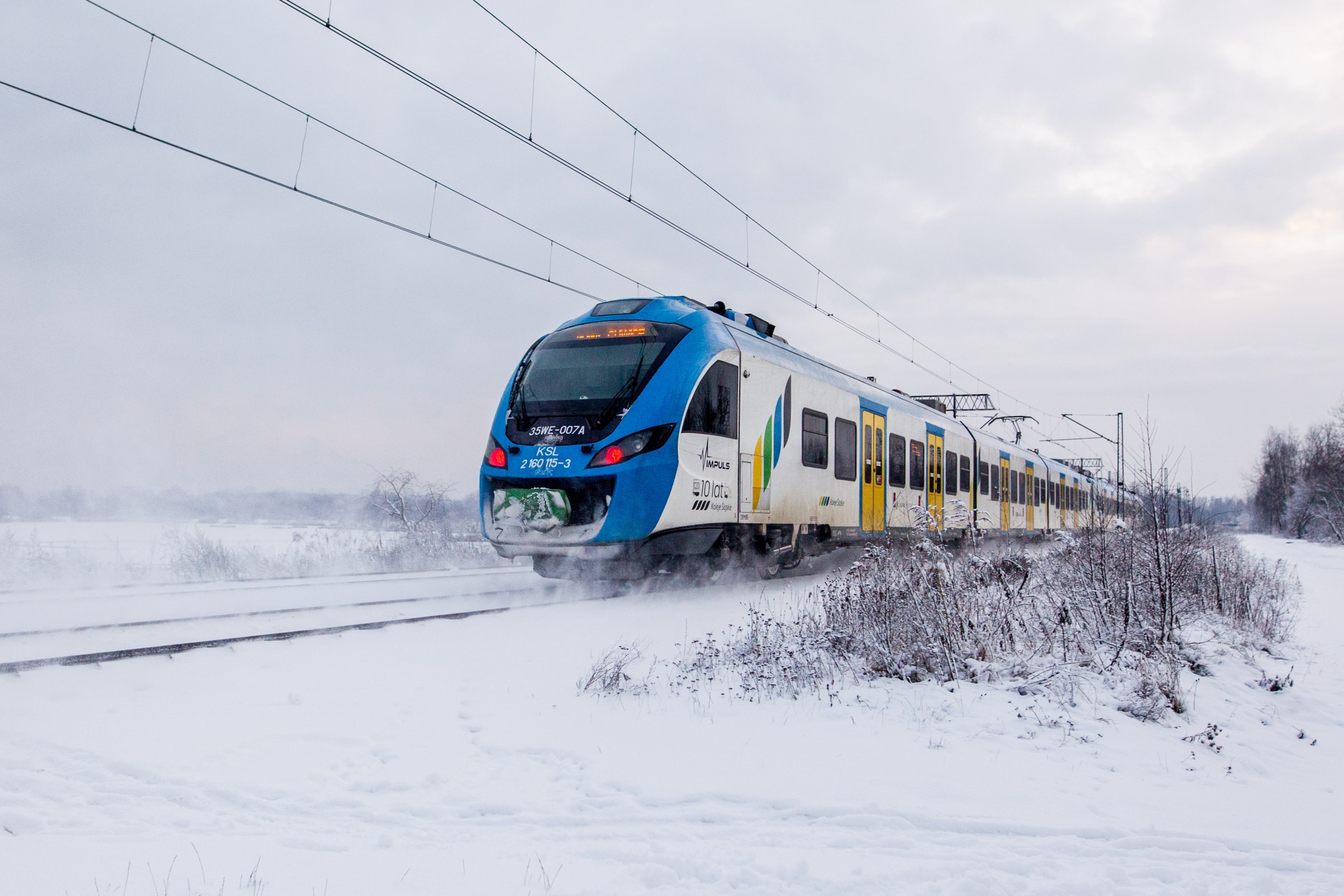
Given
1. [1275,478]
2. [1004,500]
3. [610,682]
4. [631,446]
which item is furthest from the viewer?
[1275,478]

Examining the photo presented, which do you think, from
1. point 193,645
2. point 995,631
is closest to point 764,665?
point 995,631

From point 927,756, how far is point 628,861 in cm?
174

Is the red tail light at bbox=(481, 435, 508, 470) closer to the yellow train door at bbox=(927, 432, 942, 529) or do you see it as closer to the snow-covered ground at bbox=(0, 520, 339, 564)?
the snow-covered ground at bbox=(0, 520, 339, 564)

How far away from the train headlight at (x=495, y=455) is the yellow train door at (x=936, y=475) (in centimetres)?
934

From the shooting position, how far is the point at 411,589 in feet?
31.4

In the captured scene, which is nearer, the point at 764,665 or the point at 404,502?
the point at 764,665

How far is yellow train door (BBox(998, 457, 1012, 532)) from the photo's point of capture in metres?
20.8

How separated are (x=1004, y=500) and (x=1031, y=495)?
3.96m

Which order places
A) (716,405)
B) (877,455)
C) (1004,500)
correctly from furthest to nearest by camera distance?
Answer: (1004,500), (877,455), (716,405)

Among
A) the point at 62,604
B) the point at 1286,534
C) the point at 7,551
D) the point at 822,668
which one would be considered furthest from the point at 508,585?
the point at 1286,534

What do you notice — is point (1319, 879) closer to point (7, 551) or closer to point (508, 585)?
point (508, 585)

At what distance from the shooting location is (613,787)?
11.3ft

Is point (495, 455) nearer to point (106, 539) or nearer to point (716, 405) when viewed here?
point (716, 405)

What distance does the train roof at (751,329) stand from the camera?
9.57 m
